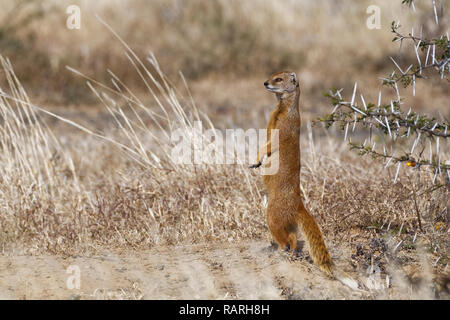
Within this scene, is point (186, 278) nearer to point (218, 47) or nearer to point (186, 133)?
point (186, 133)

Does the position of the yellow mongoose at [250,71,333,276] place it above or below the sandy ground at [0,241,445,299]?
above

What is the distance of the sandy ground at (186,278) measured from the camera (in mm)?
3115

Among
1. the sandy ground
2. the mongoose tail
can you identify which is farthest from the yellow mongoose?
the sandy ground

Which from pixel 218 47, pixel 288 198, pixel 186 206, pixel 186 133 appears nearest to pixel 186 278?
pixel 288 198

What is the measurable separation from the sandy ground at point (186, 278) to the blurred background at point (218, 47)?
6.51 m

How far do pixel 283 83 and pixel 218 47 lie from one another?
938cm

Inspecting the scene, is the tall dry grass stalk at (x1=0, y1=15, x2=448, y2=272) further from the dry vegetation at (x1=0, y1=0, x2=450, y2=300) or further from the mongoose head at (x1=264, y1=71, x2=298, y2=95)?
the mongoose head at (x1=264, y1=71, x2=298, y2=95)

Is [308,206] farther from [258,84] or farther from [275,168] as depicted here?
[258,84]

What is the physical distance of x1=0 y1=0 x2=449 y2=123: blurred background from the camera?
11000mm

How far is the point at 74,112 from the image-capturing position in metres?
9.96

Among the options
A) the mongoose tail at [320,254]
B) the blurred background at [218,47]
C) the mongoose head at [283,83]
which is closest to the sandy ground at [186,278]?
the mongoose tail at [320,254]

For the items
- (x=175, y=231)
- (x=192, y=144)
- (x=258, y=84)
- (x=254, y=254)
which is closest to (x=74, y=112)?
(x=258, y=84)

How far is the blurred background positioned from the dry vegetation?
0.04m

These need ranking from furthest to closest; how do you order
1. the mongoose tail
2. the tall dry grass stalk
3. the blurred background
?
the blurred background, the tall dry grass stalk, the mongoose tail
